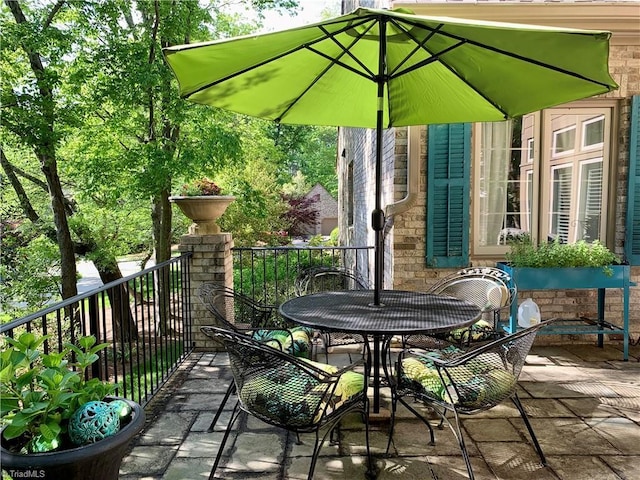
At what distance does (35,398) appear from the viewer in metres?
1.49

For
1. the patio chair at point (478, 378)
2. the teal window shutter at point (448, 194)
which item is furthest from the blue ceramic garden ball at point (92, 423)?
the teal window shutter at point (448, 194)

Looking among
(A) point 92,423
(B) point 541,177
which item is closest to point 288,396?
(A) point 92,423

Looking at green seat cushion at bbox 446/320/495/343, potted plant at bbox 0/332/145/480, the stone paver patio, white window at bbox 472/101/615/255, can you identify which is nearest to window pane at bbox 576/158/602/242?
white window at bbox 472/101/615/255

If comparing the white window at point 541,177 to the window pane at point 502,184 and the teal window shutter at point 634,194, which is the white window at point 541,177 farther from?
the teal window shutter at point 634,194

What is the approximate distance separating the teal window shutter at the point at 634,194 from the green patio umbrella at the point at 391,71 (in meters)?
1.77

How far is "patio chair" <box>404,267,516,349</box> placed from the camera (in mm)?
2979

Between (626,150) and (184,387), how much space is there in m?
4.17

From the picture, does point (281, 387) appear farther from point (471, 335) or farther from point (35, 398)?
point (471, 335)

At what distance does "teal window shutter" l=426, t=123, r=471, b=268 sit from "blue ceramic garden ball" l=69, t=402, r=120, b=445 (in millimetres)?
3050

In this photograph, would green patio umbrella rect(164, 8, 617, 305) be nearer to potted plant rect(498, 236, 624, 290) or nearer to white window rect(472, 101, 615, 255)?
white window rect(472, 101, 615, 255)

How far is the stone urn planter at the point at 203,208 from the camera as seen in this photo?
3.80 meters

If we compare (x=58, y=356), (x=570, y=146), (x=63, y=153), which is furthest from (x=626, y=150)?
(x=63, y=153)

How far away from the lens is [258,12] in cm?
807

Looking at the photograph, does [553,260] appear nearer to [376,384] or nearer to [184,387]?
[376,384]
